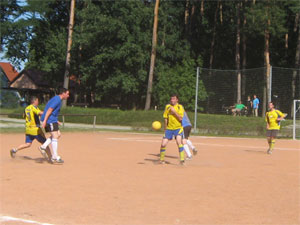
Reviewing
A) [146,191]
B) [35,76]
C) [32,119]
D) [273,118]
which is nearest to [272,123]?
[273,118]

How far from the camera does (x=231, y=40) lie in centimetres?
4744

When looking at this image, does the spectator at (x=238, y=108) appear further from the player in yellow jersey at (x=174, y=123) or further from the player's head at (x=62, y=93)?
the player's head at (x=62, y=93)

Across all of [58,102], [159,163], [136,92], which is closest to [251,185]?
[159,163]

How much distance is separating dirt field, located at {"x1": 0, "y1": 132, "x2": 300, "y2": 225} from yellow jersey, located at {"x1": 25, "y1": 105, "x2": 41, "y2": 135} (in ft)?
2.52

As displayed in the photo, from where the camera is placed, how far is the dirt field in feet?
17.7

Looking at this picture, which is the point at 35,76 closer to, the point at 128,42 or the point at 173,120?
the point at 128,42

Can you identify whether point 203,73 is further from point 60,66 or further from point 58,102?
point 60,66

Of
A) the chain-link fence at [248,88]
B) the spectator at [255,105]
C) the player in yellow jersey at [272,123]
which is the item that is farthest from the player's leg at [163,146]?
the spectator at [255,105]

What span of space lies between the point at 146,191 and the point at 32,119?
4.25m

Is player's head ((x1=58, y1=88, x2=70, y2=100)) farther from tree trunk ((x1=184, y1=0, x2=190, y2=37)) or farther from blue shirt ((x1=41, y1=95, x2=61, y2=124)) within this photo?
tree trunk ((x1=184, y1=0, x2=190, y2=37))

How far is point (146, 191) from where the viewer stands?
6996 millimetres

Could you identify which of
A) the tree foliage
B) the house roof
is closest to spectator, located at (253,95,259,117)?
the tree foliage

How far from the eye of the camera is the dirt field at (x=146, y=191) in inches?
213

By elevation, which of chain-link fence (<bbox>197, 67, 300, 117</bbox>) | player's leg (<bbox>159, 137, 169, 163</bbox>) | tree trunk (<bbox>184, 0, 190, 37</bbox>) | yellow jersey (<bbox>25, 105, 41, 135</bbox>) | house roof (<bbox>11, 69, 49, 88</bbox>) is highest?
tree trunk (<bbox>184, 0, 190, 37</bbox>)
